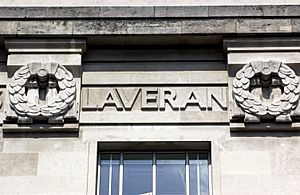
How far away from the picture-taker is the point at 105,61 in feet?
61.7

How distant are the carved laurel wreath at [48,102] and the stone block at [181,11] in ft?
7.81

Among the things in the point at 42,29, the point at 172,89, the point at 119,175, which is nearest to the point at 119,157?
the point at 119,175

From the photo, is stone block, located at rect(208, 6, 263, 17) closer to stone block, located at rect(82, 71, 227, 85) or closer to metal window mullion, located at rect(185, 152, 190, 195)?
stone block, located at rect(82, 71, 227, 85)

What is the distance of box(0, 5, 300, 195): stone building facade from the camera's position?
17.5 meters

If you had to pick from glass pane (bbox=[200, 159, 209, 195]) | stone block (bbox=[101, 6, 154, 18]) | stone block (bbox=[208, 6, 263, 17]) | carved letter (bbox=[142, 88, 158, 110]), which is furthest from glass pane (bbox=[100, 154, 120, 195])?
stone block (bbox=[208, 6, 263, 17])

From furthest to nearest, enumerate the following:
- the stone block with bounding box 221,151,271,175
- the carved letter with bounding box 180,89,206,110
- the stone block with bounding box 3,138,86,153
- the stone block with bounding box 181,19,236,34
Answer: the stone block with bounding box 181,19,236,34 → the carved letter with bounding box 180,89,206,110 → the stone block with bounding box 3,138,86,153 → the stone block with bounding box 221,151,271,175

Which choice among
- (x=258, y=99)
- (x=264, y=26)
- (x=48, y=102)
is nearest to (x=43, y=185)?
(x=48, y=102)

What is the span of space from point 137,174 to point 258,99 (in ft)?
9.72

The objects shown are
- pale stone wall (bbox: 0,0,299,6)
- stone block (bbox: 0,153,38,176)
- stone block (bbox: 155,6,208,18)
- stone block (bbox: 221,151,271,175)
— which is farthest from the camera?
pale stone wall (bbox: 0,0,299,6)

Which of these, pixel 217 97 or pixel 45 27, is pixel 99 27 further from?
pixel 217 97

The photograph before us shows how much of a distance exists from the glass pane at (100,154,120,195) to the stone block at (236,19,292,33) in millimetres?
3823

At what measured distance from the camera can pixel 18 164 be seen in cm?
1759

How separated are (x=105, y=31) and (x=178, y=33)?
1568 mm

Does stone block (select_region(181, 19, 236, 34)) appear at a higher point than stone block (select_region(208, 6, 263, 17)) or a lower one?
lower
